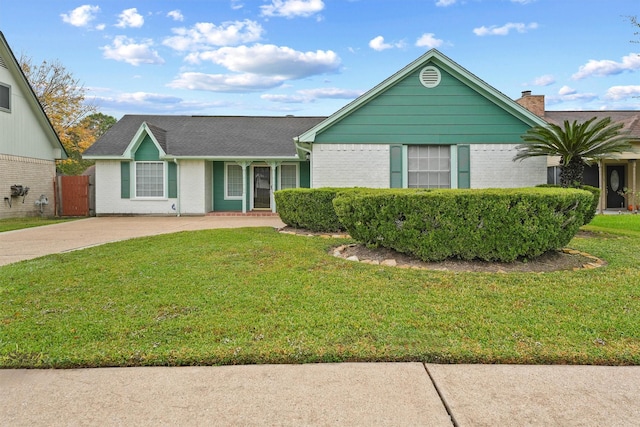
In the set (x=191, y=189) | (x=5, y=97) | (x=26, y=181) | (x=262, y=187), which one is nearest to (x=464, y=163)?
(x=262, y=187)

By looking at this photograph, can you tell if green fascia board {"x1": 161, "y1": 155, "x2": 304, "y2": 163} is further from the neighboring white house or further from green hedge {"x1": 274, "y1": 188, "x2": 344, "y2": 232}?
green hedge {"x1": 274, "y1": 188, "x2": 344, "y2": 232}

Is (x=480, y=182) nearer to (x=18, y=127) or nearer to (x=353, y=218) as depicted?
(x=353, y=218)

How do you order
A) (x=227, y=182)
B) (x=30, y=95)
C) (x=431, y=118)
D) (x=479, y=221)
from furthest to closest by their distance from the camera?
(x=227, y=182), (x=30, y=95), (x=431, y=118), (x=479, y=221)

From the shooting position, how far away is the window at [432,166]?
11.8 metres

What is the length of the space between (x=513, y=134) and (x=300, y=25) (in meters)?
8.98

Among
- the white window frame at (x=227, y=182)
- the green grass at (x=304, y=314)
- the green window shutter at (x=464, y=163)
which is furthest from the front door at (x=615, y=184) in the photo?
the white window frame at (x=227, y=182)

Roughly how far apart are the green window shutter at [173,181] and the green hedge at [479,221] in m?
13.1

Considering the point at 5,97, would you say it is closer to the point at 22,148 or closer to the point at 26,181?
the point at 22,148

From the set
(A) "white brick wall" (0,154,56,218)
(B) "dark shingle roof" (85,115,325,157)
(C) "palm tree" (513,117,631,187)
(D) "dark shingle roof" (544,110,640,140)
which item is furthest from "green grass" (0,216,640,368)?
(D) "dark shingle roof" (544,110,640,140)

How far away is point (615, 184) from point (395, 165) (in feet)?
45.9

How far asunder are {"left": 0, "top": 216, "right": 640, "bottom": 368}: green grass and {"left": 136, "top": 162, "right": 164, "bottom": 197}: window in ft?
37.8

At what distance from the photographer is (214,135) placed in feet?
62.6

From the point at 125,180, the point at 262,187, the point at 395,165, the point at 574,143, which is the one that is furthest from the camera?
the point at 262,187

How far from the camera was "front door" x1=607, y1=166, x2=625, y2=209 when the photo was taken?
19.0 m
